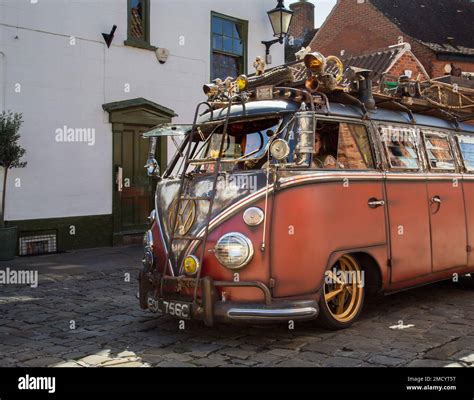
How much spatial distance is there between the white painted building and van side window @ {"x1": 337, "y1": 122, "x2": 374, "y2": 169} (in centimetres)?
690

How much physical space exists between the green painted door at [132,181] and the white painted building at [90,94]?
0.02 m

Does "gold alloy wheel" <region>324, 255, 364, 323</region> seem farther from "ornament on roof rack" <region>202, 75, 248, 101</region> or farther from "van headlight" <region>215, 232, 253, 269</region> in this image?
"ornament on roof rack" <region>202, 75, 248, 101</region>

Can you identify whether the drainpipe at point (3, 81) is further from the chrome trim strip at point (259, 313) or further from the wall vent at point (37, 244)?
the chrome trim strip at point (259, 313)

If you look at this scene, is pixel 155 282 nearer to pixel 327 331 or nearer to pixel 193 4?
pixel 327 331

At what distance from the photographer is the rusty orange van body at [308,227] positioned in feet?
16.8

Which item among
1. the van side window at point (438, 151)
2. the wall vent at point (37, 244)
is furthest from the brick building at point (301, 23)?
the van side window at point (438, 151)

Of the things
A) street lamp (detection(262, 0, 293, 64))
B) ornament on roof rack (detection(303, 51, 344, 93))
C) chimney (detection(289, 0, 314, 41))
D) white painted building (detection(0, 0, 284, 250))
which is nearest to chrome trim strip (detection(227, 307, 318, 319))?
ornament on roof rack (detection(303, 51, 344, 93))

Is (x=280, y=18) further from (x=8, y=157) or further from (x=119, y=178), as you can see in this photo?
(x=8, y=157)

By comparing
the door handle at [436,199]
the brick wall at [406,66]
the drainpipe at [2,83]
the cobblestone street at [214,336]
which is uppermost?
the brick wall at [406,66]

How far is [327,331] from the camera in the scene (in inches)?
223

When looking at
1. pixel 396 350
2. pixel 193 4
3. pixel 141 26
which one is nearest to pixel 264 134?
pixel 396 350

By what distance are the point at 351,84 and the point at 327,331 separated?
2.64m

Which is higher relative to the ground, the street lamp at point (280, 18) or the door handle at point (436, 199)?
the street lamp at point (280, 18)

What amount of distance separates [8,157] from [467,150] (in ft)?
24.2
